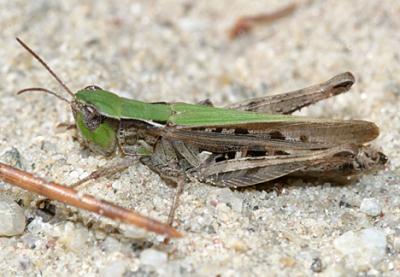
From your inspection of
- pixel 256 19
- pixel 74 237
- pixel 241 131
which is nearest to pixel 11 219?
pixel 74 237

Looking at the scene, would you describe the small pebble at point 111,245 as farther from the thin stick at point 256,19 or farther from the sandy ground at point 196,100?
the thin stick at point 256,19

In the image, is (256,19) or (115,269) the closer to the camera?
(115,269)

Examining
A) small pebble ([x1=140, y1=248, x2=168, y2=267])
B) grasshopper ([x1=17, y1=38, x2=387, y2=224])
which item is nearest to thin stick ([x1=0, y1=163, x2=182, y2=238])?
small pebble ([x1=140, y1=248, x2=168, y2=267])

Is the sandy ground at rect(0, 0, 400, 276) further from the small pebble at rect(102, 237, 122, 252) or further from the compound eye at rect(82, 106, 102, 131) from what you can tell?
the compound eye at rect(82, 106, 102, 131)

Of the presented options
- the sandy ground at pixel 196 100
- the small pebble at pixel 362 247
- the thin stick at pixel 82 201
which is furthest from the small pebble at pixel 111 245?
the small pebble at pixel 362 247

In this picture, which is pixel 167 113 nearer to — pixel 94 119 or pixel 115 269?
pixel 94 119

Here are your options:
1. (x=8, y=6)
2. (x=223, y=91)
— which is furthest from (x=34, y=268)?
(x=8, y=6)

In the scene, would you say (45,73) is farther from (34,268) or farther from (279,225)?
(279,225)
